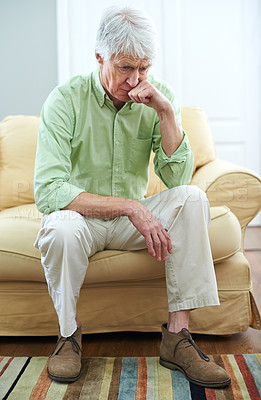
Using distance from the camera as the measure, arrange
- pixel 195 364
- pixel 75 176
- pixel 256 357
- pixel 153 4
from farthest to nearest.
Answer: pixel 153 4 → pixel 75 176 → pixel 256 357 → pixel 195 364

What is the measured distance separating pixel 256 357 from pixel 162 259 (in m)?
0.42

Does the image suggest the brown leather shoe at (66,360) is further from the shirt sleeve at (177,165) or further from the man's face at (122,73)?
the man's face at (122,73)

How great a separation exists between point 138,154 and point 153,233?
359mm

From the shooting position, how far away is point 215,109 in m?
3.57

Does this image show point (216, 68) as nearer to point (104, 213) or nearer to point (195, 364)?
point (104, 213)

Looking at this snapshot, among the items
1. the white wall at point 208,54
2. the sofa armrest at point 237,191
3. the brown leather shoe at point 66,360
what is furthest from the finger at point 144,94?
the white wall at point 208,54

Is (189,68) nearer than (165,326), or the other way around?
(165,326)

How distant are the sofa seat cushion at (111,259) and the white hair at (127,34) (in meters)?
0.58

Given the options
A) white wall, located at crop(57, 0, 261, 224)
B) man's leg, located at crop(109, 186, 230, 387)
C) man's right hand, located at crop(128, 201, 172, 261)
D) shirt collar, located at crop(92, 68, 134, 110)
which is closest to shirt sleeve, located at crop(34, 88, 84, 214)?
shirt collar, located at crop(92, 68, 134, 110)

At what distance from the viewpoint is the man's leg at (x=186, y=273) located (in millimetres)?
1343

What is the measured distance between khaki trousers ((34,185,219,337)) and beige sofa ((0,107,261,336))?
12 centimetres

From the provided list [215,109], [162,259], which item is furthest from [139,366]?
[215,109]

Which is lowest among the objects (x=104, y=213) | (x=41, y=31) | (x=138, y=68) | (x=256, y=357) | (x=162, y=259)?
(x=256, y=357)

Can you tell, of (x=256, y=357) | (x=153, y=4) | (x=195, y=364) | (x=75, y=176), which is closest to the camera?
(x=195, y=364)
